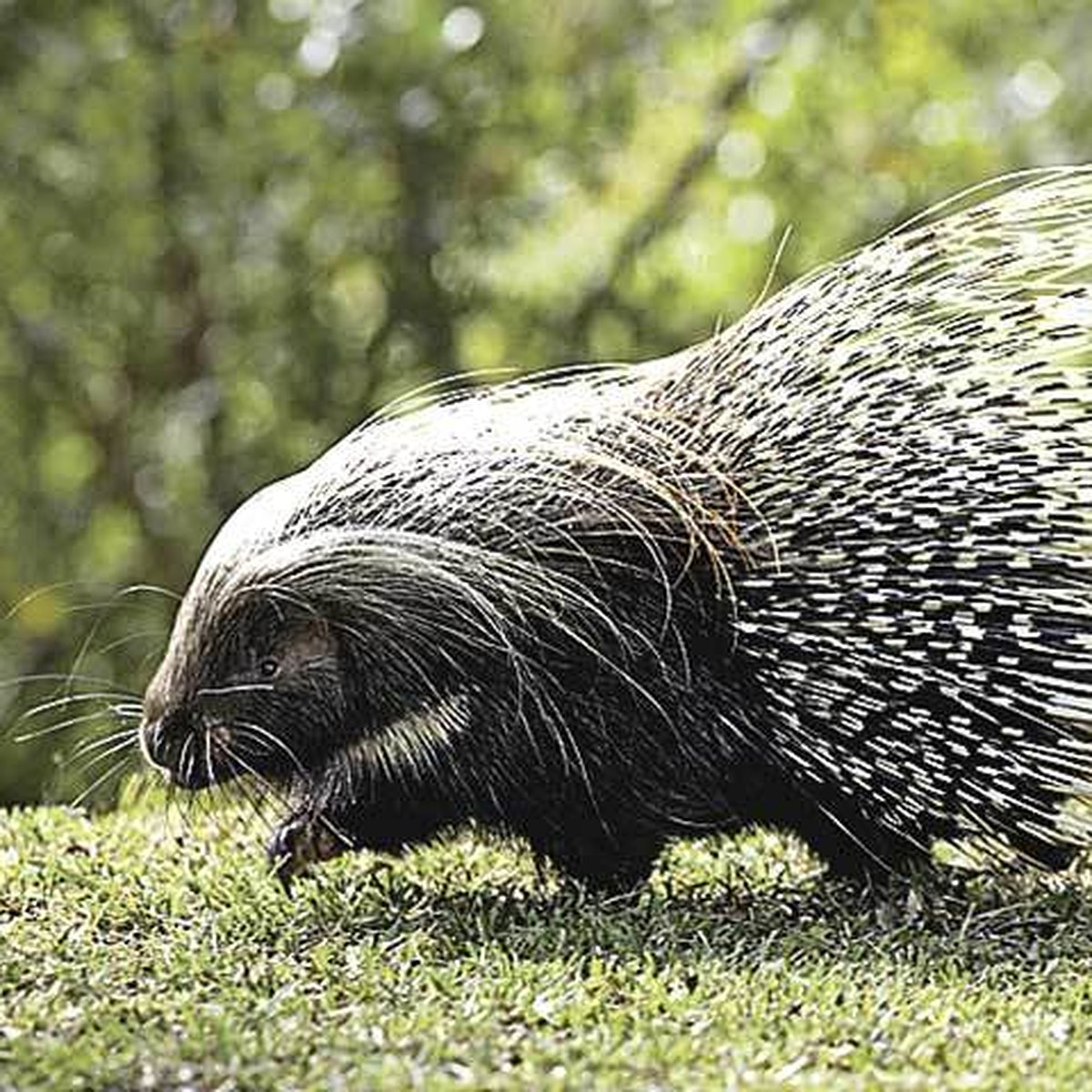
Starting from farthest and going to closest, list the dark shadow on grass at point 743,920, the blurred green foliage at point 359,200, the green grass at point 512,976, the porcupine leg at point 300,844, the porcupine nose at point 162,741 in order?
1. the blurred green foliage at point 359,200
2. the porcupine leg at point 300,844
3. the porcupine nose at point 162,741
4. the dark shadow on grass at point 743,920
5. the green grass at point 512,976

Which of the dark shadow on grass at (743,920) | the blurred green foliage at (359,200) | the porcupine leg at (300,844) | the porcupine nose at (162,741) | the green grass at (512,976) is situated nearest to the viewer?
the green grass at (512,976)

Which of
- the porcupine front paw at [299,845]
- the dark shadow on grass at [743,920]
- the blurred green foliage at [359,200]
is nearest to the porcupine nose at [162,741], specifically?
the porcupine front paw at [299,845]

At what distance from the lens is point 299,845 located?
4.40 meters

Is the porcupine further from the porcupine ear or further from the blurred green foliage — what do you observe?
the blurred green foliage

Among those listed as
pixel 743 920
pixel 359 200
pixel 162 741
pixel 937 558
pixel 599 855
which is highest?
pixel 359 200

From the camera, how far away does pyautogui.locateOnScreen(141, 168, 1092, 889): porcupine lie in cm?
408

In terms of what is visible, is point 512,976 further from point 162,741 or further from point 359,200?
point 359,200

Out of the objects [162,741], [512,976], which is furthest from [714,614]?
[162,741]

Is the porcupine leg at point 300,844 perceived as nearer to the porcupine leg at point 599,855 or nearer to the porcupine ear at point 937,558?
the porcupine leg at point 599,855

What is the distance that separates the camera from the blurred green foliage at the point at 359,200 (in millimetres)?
8648

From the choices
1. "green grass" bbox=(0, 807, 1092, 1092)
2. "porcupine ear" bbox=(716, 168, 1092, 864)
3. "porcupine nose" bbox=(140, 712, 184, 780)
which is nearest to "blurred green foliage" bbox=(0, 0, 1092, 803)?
"green grass" bbox=(0, 807, 1092, 1092)

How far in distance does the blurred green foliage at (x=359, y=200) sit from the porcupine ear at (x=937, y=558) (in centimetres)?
467

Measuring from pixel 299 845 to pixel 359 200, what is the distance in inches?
191

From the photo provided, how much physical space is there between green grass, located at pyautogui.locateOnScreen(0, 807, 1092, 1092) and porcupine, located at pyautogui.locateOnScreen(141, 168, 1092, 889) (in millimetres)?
173
